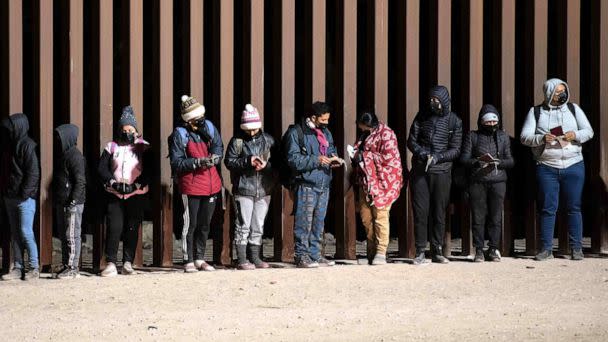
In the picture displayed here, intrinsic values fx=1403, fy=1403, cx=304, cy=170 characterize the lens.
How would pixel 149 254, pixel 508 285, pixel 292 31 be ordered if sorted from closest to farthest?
pixel 508 285 → pixel 292 31 → pixel 149 254

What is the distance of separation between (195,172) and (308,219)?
1091mm

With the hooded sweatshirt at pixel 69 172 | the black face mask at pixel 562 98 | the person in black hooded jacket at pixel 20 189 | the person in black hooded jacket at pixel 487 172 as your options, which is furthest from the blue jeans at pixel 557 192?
the person in black hooded jacket at pixel 20 189

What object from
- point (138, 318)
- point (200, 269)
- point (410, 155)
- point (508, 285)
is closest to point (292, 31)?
point (410, 155)

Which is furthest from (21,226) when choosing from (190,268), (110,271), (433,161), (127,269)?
(433,161)

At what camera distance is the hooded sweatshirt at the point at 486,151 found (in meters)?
12.8

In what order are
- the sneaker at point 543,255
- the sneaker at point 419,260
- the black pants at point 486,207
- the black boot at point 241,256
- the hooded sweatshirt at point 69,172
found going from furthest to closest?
the sneaker at point 543,255 < the black pants at point 486,207 < the sneaker at point 419,260 < the black boot at point 241,256 < the hooded sweatshirt at point 69,172

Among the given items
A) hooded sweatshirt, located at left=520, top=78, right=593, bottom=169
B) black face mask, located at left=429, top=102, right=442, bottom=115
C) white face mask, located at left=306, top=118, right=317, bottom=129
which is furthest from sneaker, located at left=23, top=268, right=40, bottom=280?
hooded sweatshirt, located at left=520, top=78, right=593, bottom=169

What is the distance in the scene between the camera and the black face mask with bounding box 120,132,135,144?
12031mm

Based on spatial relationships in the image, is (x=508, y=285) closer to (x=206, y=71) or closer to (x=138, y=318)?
(x=138, y=318)

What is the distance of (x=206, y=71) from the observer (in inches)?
711

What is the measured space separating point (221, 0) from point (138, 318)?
13.4ft

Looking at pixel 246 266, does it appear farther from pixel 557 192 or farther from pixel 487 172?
pixel 557 192

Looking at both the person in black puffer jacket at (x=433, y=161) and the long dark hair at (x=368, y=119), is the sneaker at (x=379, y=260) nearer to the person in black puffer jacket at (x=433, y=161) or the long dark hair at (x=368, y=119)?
the person in black puffer jacket at (x=433, y=161)

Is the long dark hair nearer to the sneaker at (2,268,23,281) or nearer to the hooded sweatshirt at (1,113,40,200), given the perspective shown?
the hooded sweatshirt at (1,113,40,200)
